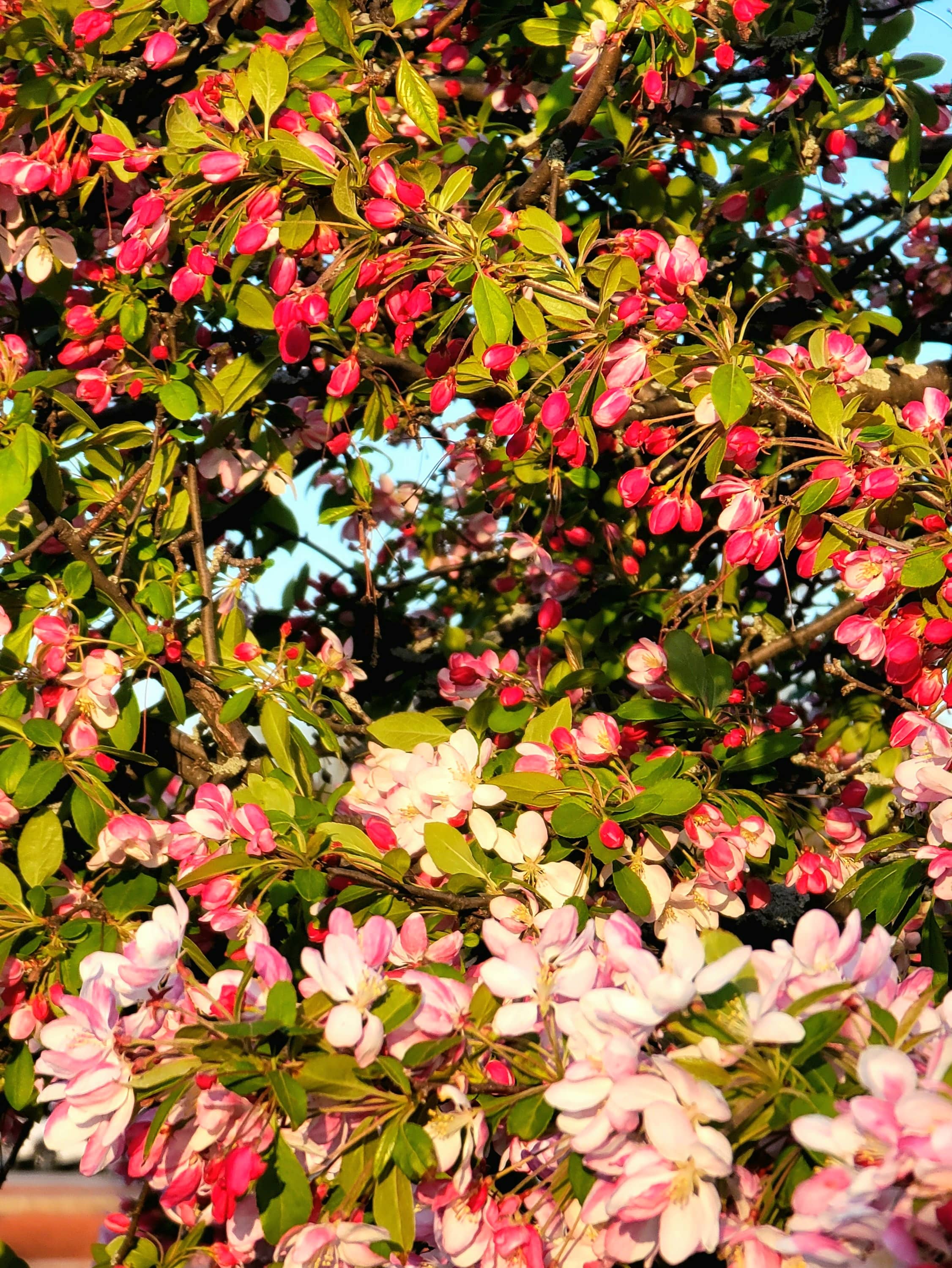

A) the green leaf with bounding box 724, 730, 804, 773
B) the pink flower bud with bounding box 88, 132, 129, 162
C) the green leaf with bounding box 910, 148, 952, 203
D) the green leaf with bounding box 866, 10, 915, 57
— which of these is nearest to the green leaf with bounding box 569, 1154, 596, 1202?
the green leaf with bounding box 724, 730, 804, 773

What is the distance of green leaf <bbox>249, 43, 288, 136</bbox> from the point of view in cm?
158

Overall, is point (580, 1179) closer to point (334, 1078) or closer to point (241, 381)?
point (334, 1078)

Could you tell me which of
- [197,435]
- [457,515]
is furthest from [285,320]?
[457,515]

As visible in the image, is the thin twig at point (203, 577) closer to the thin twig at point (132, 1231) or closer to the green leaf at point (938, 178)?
the thin twig at point (132, 1231)

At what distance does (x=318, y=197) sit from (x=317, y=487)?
1312mm

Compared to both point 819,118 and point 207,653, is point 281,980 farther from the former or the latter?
point 819,118

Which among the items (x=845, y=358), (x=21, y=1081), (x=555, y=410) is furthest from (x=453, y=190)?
(x=21, y=1081)

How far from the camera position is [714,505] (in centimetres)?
253

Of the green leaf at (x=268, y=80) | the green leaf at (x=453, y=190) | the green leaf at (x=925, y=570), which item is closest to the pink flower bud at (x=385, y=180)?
the green leaf at (x=453, y=190)

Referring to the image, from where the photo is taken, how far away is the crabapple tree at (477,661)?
3.10 ft

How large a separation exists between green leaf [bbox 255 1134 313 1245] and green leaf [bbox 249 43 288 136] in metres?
1.27

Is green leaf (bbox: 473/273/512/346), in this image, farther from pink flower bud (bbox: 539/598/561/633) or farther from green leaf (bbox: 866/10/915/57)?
green leaf (bbox: 866/10/915/57)

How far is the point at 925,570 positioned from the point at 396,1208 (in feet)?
3.00

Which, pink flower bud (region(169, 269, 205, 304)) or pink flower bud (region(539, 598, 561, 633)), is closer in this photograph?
pink flower bud (region(169, 269, 205, 304))
